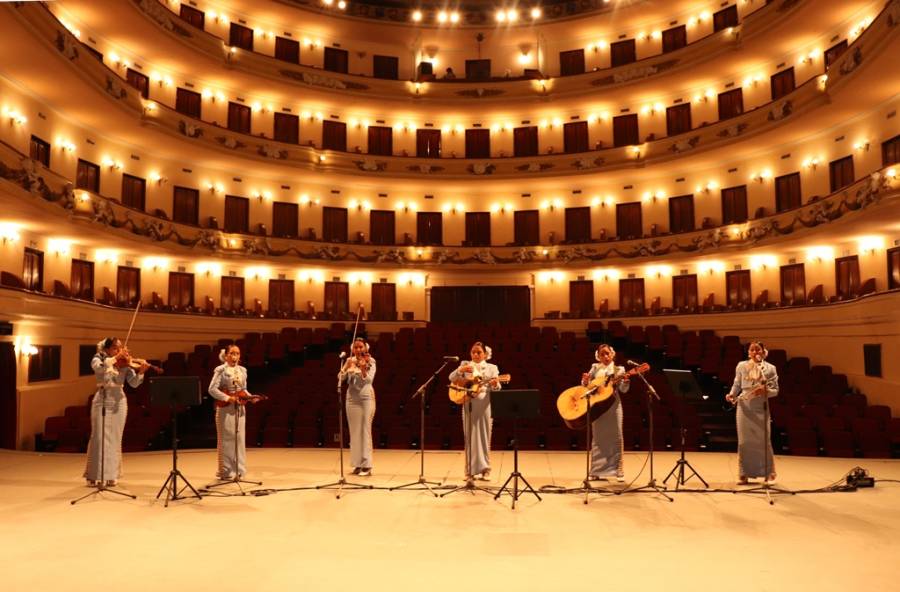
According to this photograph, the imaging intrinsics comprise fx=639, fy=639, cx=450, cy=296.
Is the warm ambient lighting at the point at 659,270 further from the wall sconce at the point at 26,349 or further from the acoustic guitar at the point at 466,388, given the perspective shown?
the wall sconce at the point at 26,349

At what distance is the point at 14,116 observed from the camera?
16.0 metres

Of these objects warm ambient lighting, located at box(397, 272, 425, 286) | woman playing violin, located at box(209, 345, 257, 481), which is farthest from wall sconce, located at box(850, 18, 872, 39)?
woman playing violin, located at box(209, 345, 257, 481)

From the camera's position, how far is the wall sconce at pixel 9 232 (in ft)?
51.3

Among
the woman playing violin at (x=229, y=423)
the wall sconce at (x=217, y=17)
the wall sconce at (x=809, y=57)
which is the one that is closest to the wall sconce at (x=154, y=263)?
the wall sconce at (x=217, y=17)

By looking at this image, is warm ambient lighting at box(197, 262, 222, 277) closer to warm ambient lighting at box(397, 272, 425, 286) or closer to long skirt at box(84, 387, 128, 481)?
warm ambient lighting at box(397, 272, 425, 286)

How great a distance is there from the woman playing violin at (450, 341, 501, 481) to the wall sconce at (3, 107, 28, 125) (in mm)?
14036

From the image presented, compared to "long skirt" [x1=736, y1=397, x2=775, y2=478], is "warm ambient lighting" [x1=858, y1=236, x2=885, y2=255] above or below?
above

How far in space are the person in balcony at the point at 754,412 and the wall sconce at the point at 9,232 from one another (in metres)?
16.5

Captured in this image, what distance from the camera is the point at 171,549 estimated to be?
226 inches

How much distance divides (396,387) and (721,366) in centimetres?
830

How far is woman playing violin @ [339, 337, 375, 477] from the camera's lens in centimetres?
952

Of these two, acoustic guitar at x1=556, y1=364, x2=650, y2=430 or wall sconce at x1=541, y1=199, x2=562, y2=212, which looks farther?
wall sconce at x1=541, y1=199, x2=562, y2=212

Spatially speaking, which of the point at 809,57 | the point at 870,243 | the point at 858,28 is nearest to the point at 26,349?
the point at 870,243

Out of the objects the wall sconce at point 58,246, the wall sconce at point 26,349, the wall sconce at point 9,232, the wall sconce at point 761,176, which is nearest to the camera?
the wall sconce at point 26,349
